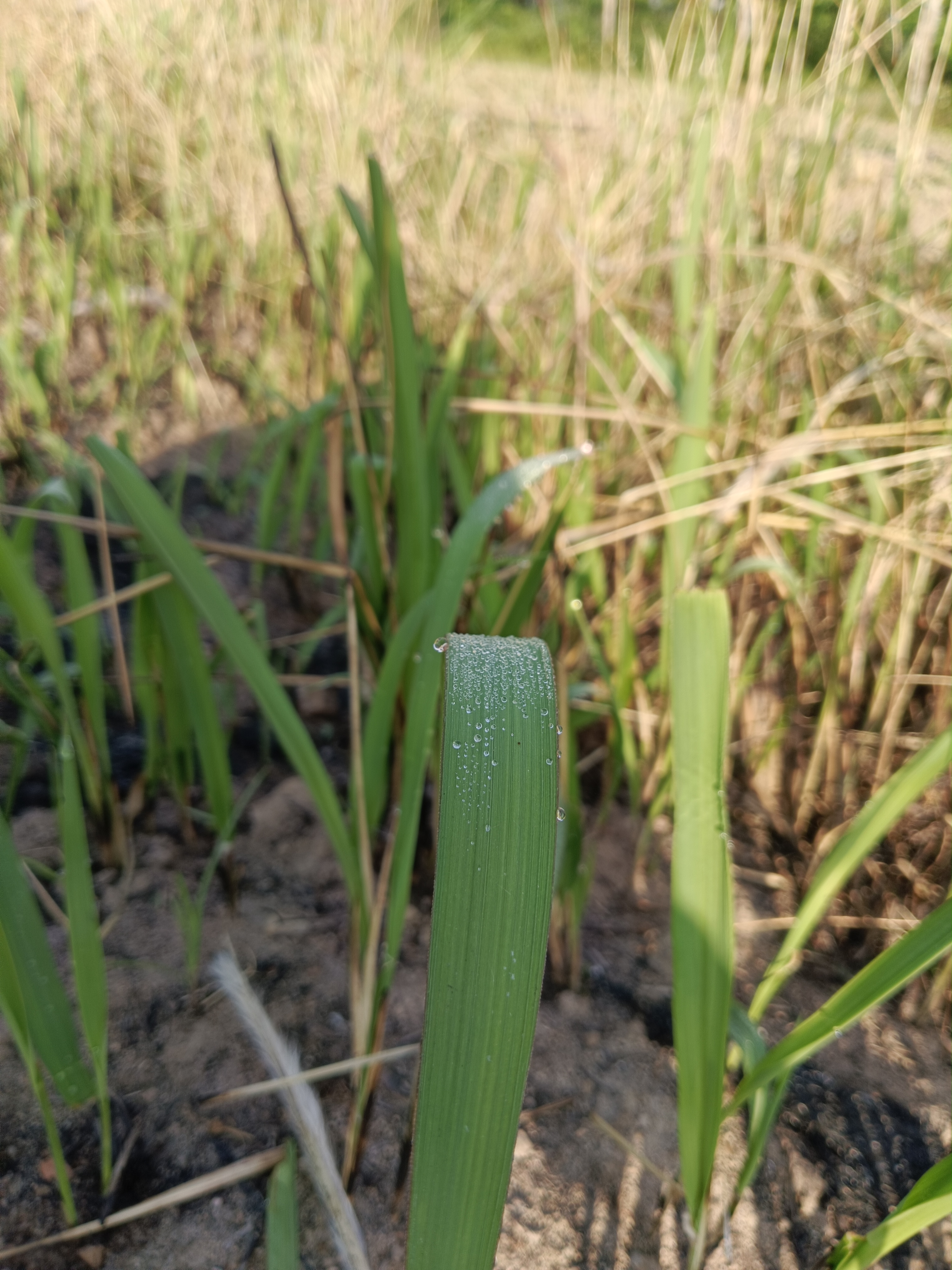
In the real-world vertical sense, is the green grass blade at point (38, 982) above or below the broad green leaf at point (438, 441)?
below

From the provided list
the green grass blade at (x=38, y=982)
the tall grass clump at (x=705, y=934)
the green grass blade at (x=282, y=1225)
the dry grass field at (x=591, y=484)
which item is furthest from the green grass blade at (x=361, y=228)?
the green grass blade at (x=282, y=1225)

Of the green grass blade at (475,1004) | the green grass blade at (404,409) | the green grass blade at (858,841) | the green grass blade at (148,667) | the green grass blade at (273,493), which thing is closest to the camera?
the green grass blade at (475,1004)

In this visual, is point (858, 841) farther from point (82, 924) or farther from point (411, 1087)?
point (82, 924)

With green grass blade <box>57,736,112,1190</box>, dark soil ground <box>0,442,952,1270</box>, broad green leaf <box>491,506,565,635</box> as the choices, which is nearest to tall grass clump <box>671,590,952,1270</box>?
dark soil ground <box>0,442,952,1270</box>

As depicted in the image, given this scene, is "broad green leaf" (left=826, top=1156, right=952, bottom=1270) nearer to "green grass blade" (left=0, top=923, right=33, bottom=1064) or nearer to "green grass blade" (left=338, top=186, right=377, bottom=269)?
"green grass blade" (left=0, top=923, right=33, bottom=1064)

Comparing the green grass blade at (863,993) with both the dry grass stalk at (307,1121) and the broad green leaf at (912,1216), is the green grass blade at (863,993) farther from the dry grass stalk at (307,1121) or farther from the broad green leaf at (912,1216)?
the dry grass stalk at (307,1121)

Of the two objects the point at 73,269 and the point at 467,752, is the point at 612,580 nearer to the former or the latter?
the point at 467,752
